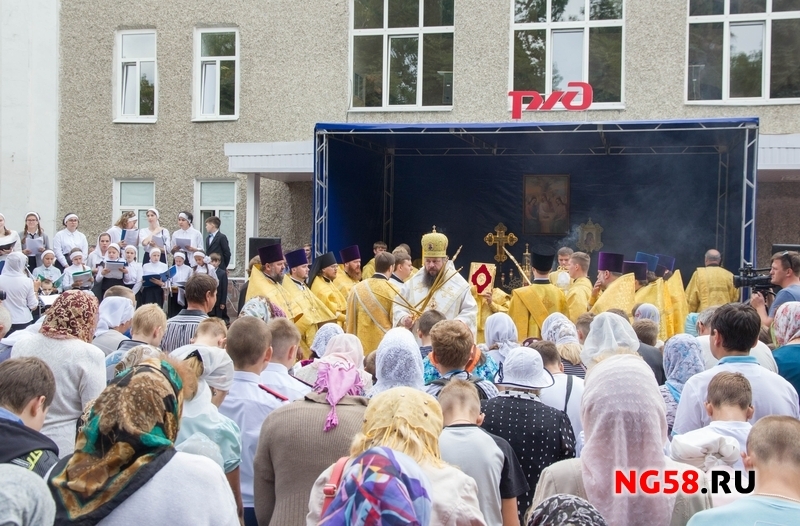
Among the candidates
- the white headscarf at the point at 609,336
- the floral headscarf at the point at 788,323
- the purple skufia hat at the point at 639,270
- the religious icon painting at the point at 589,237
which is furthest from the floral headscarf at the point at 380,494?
the religious icon painting at the point at 589,237

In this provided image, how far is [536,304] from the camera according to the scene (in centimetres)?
957

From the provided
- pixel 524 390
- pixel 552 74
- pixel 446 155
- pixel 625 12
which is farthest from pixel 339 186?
pixel 524 390

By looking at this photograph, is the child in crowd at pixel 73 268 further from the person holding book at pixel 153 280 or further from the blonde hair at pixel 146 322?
the blonde hair at pixel 146 322

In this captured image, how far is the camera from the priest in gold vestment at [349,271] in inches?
473

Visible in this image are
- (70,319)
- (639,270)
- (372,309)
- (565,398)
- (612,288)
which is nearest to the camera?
(70,319)

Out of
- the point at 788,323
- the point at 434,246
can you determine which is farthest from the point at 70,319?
the point at 434,246

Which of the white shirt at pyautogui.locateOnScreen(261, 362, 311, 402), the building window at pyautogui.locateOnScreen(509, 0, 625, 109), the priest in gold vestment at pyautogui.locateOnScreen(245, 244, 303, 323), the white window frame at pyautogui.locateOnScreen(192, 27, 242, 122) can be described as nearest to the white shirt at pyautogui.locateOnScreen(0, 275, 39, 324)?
the priest in gold vestment at pyautogui.locateOnScreen(245, 244, 303, 323)

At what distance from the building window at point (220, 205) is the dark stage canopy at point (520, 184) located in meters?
3.24

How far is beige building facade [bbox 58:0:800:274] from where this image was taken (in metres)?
15.8

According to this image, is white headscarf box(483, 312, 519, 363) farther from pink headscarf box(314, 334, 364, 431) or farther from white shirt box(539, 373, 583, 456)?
pink headscarf box(314, 334, 364, 431)

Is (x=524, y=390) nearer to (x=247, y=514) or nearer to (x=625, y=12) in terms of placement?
(x=247, y=514)

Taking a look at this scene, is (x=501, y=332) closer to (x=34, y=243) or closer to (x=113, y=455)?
(x=113, y=455)

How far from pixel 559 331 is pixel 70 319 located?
3.39 m

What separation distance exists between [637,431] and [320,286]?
8.19m
